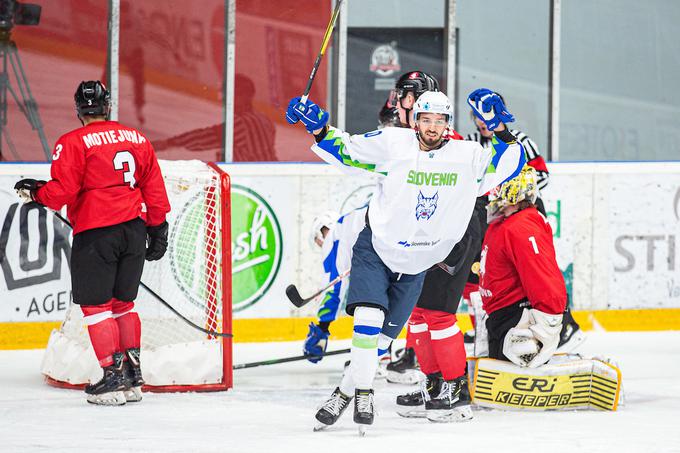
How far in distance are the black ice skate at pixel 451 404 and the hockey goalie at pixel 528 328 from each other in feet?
0.58

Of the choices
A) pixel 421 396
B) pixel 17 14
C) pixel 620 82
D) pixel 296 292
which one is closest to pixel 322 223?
pixel 296 292

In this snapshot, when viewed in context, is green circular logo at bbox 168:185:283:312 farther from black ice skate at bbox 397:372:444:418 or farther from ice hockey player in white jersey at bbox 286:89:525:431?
ice hockey player in white jersey at bbox 286:89:525:431

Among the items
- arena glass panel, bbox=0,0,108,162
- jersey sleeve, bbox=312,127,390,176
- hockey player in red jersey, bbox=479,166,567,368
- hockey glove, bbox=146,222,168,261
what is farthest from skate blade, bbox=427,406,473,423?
arena glass panel, bbox=0,0,108,162

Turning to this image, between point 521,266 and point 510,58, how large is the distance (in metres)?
3.46

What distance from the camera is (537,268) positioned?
14.8ft

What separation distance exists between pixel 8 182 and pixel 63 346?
3.95 ft

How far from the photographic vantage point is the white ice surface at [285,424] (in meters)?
3.92

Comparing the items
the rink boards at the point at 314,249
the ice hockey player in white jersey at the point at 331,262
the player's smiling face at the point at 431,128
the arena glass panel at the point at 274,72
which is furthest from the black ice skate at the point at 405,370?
the arena glass panel at the point at 274,72

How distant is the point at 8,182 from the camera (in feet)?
19.7

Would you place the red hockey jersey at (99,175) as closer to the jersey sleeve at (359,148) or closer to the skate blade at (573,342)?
the jersey sleeve at (359,148)

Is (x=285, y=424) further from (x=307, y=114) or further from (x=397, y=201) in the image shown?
(x=307, y=114)

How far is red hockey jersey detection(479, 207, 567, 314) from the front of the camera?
4512mm

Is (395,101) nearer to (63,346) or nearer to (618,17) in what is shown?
(63,346)

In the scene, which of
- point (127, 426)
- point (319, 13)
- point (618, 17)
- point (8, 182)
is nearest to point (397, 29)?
point (319, 13)
